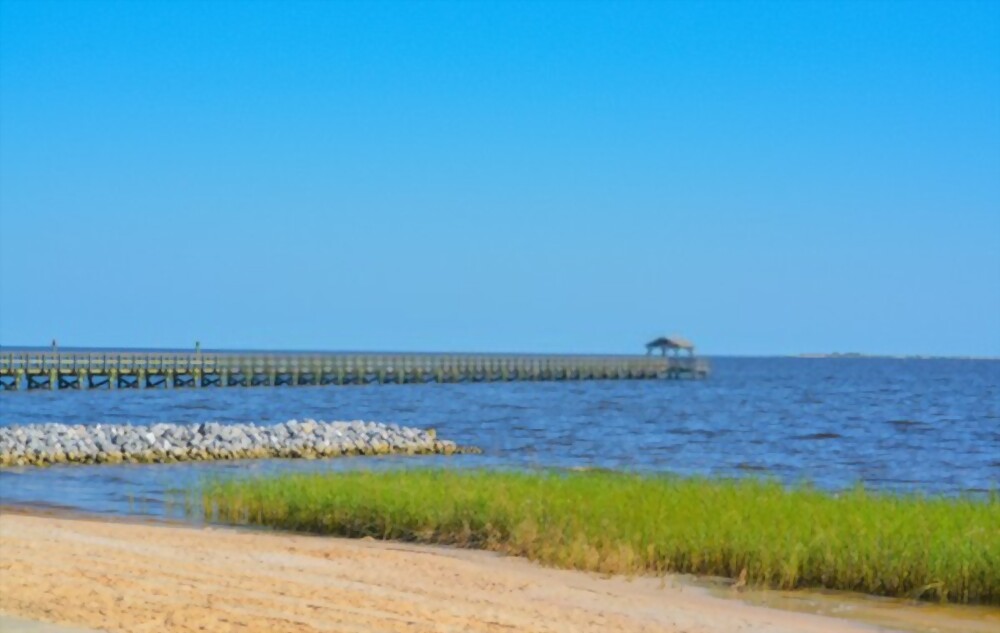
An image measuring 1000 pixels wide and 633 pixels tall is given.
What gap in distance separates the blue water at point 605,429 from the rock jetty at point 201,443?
1218 mm

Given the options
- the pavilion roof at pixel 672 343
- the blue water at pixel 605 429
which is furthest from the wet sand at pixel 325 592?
the pavilion roof at pixel 672 343

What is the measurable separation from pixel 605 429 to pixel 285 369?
35335 millimetres

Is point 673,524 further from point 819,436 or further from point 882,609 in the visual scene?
point 819,436

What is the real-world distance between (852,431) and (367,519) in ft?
123

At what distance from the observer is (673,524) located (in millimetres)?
16000

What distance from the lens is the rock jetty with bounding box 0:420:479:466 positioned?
3180cm

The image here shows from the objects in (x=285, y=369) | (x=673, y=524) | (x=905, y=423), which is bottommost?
(x=905, y=423)

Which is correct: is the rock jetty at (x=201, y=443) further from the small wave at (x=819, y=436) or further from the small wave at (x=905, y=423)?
the small wave at (x=905, y=423)

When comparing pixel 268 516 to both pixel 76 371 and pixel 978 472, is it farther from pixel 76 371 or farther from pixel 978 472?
pixel 76 371

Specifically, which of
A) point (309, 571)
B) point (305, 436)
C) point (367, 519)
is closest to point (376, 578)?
point (309, 571)

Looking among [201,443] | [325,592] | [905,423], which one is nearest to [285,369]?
[905,423]

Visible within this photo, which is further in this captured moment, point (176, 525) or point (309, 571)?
point (176, 525)

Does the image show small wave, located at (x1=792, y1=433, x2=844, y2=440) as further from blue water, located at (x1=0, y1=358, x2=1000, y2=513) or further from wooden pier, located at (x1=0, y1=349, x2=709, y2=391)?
wooden pier, located at (x1=0, y1=349, x2=709, y2=391)

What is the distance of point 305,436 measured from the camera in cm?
3688
